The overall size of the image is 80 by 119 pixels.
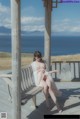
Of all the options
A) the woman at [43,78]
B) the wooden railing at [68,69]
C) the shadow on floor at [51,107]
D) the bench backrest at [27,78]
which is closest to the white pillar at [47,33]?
the shadow on floor at [51,107]

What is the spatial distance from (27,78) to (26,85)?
0.72ft

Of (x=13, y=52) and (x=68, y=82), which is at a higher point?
(x=13, y=52)

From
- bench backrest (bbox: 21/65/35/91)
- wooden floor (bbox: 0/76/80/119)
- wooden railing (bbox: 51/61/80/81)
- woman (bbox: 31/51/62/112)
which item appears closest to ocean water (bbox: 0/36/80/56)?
wooden railing (bbox: 51/61/80/81)

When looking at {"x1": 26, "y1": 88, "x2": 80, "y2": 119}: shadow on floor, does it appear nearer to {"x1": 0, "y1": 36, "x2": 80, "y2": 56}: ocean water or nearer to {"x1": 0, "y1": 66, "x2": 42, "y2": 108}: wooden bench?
{"x1": 0, "y1": 66, "x2": 42, "y2": 108}: wooden bench

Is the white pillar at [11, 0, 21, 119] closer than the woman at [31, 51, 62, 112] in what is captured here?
Yes

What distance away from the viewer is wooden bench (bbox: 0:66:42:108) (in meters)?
9.14

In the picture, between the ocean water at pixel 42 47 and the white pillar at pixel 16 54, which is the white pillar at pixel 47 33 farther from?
the ocean water at pixel 42 47

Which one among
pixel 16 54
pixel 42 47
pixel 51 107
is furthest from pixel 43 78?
pixel 42 47

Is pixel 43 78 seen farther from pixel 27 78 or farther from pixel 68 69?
pixel 68 69

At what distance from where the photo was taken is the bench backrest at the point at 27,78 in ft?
32.2

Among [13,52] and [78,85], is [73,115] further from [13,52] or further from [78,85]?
[78,85]

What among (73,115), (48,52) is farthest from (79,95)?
(73,115)

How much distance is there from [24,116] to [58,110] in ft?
2.32

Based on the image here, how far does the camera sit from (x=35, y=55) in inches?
402
